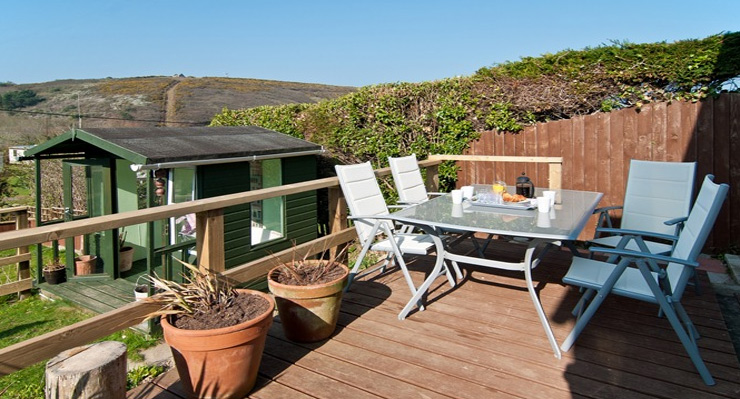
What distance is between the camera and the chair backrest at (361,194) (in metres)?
3.77

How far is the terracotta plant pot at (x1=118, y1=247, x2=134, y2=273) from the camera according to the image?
25.5 ft

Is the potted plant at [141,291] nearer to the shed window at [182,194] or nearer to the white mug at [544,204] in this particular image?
the shed window at [182,194]

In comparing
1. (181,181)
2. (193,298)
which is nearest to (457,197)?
(193,298)

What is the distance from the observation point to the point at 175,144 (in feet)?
22.3

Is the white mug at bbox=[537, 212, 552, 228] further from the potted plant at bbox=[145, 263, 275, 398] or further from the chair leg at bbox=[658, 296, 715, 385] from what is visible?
the potted plant at bbox=[145, 263, 275, 398]

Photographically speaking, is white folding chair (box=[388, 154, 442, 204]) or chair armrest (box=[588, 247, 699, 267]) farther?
white folding chair (box=[388, 154, 442, 204])

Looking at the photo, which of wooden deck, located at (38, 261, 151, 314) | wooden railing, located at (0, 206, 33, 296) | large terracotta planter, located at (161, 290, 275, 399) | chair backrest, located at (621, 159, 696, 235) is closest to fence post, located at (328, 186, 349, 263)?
large terracotta planter, located at (161, 290, 275, 399)

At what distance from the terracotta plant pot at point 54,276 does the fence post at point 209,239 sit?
6.52 m

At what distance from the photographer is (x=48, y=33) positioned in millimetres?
32062

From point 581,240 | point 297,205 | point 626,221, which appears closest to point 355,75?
point 297,205

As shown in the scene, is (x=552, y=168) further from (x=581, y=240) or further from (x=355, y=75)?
(x=355, y=75)

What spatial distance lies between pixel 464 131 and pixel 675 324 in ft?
14.0

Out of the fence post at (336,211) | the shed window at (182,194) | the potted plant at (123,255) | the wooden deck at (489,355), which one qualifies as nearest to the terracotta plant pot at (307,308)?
the wooden deck at (489,355)

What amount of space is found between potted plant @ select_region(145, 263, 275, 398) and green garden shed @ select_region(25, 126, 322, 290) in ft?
13.7
